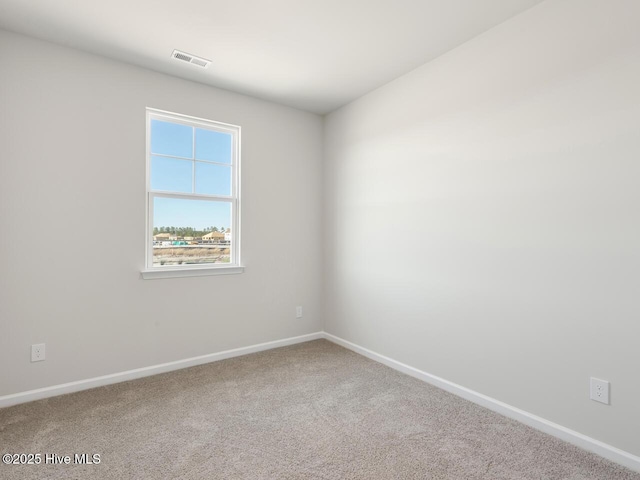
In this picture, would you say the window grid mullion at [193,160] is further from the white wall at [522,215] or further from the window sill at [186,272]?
the white wall at [522,215]

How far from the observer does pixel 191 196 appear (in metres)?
3.14

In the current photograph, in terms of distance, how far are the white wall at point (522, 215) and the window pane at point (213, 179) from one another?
1453mm

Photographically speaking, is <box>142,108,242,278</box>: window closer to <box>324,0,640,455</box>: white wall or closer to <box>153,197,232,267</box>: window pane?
<box>153,197,232,267</box>: window pane

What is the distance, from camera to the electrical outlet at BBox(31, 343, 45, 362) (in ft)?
7.93

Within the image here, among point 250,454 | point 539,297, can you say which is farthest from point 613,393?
point 250,454

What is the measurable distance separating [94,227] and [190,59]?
153cm

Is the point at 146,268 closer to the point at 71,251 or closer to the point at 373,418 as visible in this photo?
the point at 71,251

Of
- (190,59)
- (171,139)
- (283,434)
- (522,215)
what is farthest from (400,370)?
(190,59)

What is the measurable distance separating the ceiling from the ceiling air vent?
5 cm

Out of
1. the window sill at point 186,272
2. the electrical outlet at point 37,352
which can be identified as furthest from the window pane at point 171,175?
the electrical outlet at point 37,352

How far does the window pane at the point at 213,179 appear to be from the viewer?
3207mm

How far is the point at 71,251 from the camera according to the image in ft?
8.38

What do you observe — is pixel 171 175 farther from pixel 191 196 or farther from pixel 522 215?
pixel 522 215

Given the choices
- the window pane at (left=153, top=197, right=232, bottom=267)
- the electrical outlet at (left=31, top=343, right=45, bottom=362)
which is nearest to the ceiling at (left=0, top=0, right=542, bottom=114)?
the window pane at (left=153, top=197, right=232, bottom=267)
